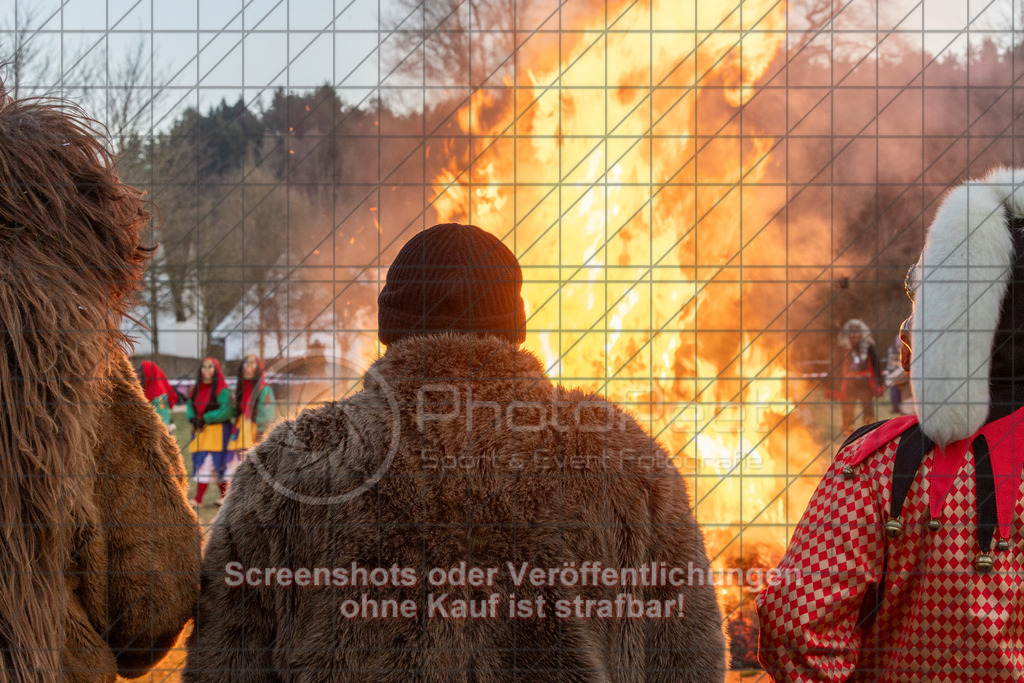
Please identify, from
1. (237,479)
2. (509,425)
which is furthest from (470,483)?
(237,479)

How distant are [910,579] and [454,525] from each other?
39.6 inches

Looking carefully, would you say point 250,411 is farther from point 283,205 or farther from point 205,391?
point 283,205

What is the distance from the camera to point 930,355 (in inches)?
62.2

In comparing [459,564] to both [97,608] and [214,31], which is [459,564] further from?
[214,31]

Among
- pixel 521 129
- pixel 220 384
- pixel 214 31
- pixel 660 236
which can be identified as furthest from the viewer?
pixel 220 384

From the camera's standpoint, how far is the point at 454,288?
66.1 inches

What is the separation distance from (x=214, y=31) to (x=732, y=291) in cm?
763

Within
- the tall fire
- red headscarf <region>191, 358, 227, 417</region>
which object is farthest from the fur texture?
red headscarf <region>191, 358, 227, 417</region>

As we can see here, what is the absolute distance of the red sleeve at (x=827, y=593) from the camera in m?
1.50

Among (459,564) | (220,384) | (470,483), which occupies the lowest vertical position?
(459,564)

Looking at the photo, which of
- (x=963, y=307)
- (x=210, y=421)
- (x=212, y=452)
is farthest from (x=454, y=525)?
(x=212, y=452)

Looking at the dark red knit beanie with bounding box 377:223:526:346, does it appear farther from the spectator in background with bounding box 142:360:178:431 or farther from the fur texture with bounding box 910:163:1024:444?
the spectator in background with bounding box 142:360:178:431

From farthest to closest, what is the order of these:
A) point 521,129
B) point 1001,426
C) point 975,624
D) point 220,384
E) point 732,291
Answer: point 732,291
point 220,384
point 521,129
point 1001,426
point 975,624

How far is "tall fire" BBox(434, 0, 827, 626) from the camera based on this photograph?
196 cm
